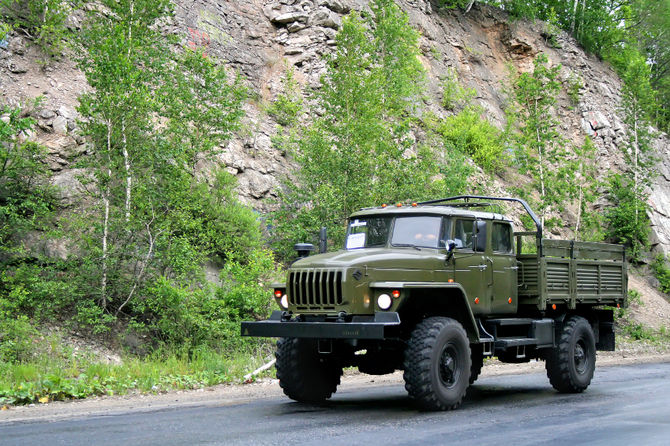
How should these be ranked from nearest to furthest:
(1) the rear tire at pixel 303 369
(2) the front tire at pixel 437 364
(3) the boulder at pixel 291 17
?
(2) the front tire at pixel 437 364 → (1) the rear tire at pixel 303 369 → (3) the boulder at pixel 291 17

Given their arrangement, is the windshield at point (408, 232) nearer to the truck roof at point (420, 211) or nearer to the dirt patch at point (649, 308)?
the truck roof at point (420, 211)

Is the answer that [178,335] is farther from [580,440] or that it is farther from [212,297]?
[580,440]

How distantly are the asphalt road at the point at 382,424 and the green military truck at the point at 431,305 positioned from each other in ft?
1.85

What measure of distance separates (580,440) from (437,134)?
24.2 metres

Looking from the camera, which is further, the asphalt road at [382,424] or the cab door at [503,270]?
the cab door at [503,270]

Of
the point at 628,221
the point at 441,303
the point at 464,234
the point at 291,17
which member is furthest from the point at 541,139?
the point at 441,303

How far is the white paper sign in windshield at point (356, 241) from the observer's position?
31.5 ft

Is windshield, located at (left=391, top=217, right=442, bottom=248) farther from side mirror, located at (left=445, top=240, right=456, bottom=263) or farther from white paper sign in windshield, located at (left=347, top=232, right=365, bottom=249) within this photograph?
white paper sign in windshield, located at (left=347, top=232, right=365, bottom=249)

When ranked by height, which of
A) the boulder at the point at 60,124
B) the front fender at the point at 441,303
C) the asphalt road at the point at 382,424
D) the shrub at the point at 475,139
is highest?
the shrub at the point at 475,139

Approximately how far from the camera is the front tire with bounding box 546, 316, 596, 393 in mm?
10430

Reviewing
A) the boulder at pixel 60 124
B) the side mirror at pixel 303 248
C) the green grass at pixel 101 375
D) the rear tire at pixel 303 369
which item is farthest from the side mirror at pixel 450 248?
the boulder at pixel 60 124

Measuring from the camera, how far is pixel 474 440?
638 centimetres

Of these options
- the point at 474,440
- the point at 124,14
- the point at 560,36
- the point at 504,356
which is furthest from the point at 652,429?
the point at 560,36

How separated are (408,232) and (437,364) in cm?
212
